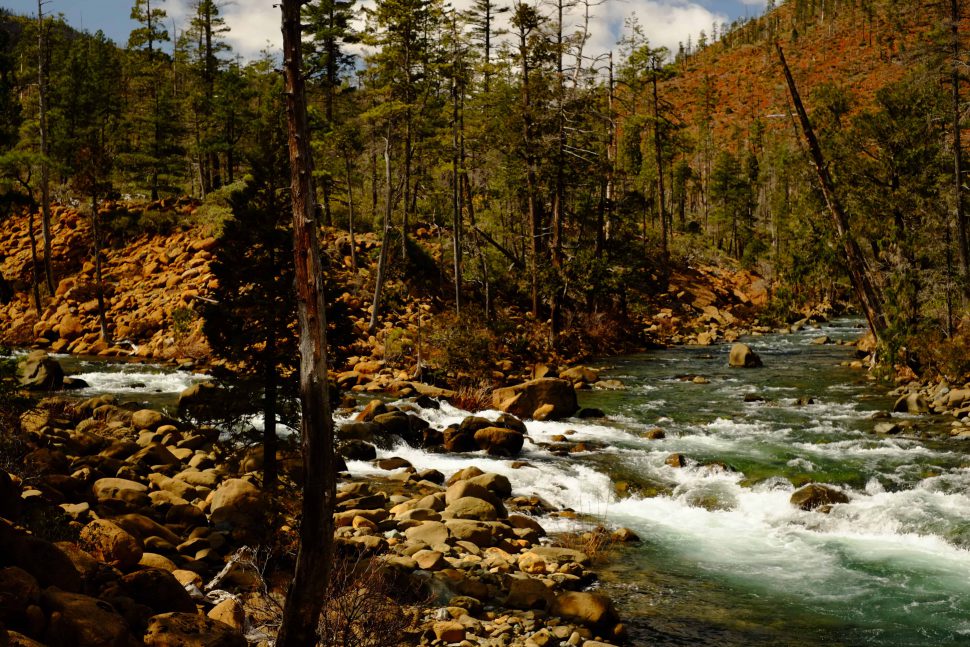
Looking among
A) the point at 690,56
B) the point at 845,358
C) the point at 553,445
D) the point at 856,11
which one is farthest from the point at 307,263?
the point at 690,56

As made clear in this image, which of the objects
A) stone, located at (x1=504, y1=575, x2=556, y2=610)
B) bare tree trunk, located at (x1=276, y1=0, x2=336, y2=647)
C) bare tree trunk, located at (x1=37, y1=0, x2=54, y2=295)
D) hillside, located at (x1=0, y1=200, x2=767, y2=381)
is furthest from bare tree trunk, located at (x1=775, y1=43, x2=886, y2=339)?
bare tree trunk, located at (x1=37, y1=0, x2=54, y2=295)

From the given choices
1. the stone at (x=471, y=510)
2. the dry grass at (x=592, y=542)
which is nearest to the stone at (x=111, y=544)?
the stone at (x=471, y=510)

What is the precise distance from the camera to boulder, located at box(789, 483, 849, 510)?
11.8 meters

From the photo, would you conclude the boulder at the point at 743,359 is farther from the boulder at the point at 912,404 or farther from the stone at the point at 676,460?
the stone at the point at 676,460

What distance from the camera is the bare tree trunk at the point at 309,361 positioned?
5793 millimetres

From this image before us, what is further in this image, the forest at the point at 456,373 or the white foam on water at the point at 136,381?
the white foam on water at the point at 136,381

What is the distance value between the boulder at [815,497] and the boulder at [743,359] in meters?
15.0

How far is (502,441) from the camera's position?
15.3 metres

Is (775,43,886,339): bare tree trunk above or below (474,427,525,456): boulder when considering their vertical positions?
above

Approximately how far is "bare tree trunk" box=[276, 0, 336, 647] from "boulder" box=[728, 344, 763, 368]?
77.3 feet

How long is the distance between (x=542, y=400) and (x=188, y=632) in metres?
14.0

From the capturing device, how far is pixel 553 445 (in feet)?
51.6

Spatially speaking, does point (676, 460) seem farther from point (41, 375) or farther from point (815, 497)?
point (41, 375)

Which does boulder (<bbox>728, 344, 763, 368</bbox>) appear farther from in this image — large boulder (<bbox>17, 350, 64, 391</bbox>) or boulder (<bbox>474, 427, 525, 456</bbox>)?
large boulder (<bbox>17, 350, 64, 391</bbox>)
